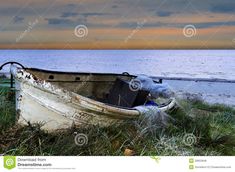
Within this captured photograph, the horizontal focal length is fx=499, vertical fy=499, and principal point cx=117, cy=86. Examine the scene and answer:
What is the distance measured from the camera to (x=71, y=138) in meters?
4.21

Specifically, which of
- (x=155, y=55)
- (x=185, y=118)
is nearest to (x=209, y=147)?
(x=185, y=118)

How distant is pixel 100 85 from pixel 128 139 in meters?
1.73

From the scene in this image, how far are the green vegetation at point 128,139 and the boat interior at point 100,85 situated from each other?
51 cm

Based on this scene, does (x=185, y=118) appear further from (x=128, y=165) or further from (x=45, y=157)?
(x=45, y=157)

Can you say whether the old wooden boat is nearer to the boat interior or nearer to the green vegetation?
the green vegetation

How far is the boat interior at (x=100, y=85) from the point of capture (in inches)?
202

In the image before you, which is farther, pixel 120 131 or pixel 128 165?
pixel 120 131

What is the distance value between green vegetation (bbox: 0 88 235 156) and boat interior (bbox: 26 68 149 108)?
1.67ft

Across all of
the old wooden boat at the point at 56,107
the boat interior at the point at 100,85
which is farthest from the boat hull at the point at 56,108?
the boat interior at the point at 100,85

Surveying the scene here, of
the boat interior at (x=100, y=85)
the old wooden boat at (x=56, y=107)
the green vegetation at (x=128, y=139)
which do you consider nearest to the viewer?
the green vegetation at (x=128, y=139)

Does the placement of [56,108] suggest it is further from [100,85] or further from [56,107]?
[100,85]

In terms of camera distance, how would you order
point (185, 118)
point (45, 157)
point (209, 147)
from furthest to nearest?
point (185, 118) → point (209, 147) → point (45, 157)

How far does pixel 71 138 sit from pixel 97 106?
0.35 m

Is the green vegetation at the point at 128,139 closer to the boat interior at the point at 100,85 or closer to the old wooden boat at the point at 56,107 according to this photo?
the old wooden boat at the point at 56,107
